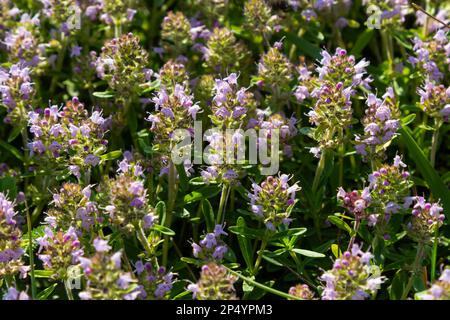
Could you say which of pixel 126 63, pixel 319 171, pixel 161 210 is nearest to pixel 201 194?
pixel 161 210

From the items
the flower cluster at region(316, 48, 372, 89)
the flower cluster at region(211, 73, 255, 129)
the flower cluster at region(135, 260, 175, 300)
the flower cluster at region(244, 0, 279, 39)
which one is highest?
the flower cluster at region(244, 0, 279, 39)

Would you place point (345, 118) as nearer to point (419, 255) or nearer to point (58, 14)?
point (419, 255)

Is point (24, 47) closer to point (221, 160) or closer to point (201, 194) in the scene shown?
point (201, 194)

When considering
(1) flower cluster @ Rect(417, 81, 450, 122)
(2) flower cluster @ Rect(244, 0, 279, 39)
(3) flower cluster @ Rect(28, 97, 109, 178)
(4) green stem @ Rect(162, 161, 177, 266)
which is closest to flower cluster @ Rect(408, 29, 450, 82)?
(1) flower cluster @ Rect(417, 81, 450, 122)

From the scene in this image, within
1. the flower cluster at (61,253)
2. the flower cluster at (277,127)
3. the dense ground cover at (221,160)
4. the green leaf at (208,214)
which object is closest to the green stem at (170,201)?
the dense ground cover at (221,160)

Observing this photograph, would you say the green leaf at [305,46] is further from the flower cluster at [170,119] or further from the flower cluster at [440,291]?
the flower cluster at [440,291]

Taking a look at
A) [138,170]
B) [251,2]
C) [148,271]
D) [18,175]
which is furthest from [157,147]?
[251,2]

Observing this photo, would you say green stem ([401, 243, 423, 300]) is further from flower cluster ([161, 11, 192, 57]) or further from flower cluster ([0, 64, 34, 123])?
flower cluster ([0, 64, 34, 123])
